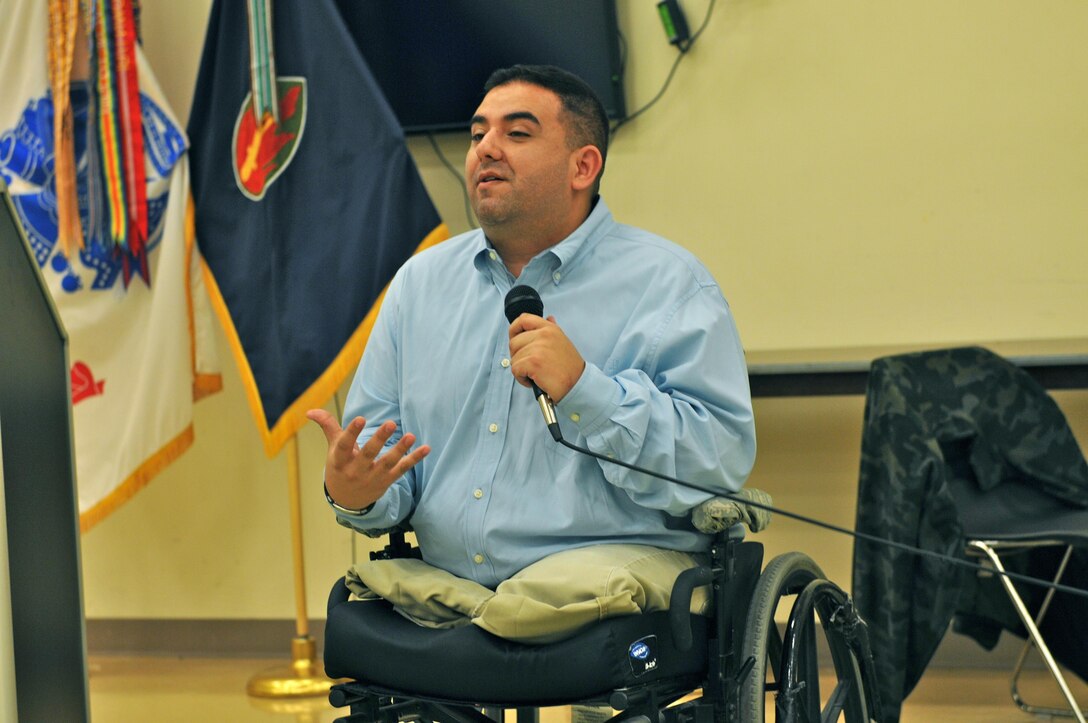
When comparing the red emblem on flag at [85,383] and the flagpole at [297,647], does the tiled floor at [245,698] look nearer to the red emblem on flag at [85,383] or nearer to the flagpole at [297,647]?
the flagpole at [297,647]

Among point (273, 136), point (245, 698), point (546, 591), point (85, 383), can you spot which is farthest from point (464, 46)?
point (546, 591)

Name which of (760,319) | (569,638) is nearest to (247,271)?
(760,319)

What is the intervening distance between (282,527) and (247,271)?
88cm

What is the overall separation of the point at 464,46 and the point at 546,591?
2.28 m

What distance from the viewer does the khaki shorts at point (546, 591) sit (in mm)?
1574

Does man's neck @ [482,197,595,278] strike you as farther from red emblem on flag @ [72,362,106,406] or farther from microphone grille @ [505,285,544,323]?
red emblem on flag @ [72,362,106,406]

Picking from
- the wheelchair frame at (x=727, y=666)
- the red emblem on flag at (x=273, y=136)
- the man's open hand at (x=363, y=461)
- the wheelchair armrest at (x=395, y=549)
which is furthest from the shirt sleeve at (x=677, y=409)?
the red emblem on flag at (x=273, y=136)

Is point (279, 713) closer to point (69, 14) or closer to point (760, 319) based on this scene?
point (760, 319)

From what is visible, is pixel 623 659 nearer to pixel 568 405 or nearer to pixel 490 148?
pixel 568 405

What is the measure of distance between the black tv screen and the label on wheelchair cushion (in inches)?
82.8

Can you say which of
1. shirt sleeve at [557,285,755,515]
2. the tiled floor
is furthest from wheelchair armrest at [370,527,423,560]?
the tiled floor

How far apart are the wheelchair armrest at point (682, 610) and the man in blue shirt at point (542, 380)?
0.18ft

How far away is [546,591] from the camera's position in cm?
160

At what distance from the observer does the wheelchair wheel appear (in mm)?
1665
